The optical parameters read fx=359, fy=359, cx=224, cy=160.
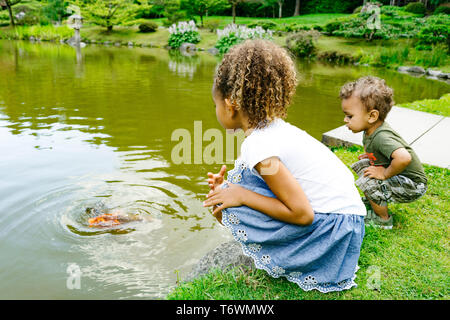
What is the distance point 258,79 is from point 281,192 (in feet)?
1.90

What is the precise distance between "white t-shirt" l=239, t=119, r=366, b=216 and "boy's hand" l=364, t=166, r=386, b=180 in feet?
2.31

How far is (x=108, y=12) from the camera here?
24.7 m

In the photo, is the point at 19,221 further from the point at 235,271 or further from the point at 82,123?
the point at 82,123

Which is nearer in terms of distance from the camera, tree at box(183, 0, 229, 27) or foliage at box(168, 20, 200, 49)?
foliage at box(168, 20, 200, 49)

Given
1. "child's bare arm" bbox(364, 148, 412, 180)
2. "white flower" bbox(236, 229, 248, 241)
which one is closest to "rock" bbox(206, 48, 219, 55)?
"child's bare arm" bbox(364, 148, 412, 180)

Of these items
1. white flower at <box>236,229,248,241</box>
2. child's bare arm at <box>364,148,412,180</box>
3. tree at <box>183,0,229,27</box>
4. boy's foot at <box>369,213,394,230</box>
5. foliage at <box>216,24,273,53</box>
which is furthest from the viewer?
tree at <box>183,0,229,27</box>

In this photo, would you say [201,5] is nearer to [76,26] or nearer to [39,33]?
[76,26]

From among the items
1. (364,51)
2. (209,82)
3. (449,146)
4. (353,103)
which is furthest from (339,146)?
(364,51)

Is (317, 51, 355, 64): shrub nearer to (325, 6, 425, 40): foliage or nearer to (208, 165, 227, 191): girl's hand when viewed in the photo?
(325, 6, 425, 40): foliage

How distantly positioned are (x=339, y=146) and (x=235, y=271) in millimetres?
2888

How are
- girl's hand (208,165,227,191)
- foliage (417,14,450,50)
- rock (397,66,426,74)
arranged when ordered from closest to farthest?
girl's hand (208,165,227,191) → rock (397,66,426,74) → foliage (417,14,450,50)

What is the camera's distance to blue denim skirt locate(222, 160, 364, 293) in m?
1.84

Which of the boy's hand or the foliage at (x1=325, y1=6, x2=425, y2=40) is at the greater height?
the foliage at (x1=325, y1=6, x2=425, y2=40)
